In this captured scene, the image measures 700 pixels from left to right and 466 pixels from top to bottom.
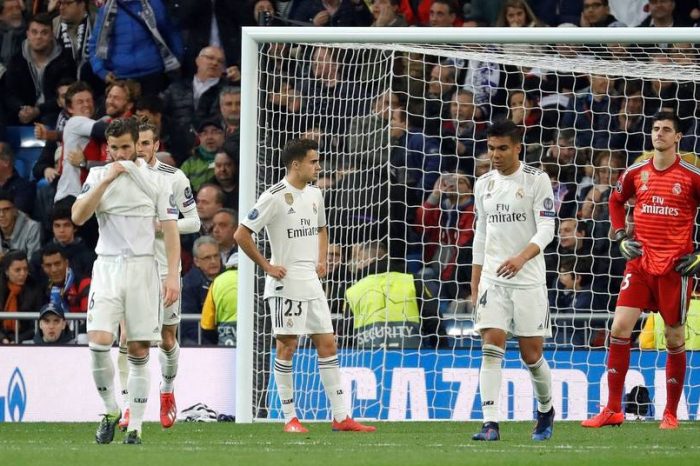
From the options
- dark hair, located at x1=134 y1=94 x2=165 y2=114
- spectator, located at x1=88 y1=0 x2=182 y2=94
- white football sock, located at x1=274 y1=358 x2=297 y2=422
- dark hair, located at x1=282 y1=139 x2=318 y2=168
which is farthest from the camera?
spectator, located at x1=88 y1=0 x2=182 y2=94

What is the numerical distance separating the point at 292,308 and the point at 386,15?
5680 mm

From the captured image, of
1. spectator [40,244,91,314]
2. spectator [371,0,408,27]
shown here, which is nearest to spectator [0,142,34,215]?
spectator [40,244,91,314]

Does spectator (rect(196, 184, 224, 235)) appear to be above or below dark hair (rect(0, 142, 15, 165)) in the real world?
below

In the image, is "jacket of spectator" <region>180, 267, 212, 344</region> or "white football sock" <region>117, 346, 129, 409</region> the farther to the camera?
"jacket of spectator" <region>180, 267, 212, 344</region>

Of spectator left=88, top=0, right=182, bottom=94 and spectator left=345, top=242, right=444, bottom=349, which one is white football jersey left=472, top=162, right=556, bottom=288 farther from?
spectator left=88, top=0, right=182, bottom=94

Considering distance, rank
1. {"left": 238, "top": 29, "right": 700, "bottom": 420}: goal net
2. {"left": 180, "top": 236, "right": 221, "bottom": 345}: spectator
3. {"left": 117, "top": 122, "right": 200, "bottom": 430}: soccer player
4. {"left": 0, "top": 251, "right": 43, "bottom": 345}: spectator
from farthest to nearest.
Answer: {"left": 0, "top": 251, "right": 43, "bottom": 345}: spectator, {"left": 180, "top": 236, "right": 221, "bottom": 345}: spectator, {"left": 238, "top": 29, "right": 700, "bottom": 420}: goal net, {"left": 117, "top": 122, "right": 200, "bottom": 430}: soccer player

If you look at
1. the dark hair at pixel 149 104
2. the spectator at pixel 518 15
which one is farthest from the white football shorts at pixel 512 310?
the dark hair at pixel 149 104

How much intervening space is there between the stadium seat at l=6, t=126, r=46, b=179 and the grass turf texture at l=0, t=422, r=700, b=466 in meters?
5.38

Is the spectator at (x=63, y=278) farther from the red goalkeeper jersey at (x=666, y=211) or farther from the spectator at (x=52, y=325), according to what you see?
the red goalkeeper jersey at (x=666, y=211)

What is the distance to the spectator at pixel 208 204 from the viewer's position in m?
14.5

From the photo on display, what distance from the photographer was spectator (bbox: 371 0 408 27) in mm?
15273

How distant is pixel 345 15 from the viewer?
51.1 feet

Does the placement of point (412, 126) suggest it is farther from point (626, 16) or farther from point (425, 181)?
point (626, 16)

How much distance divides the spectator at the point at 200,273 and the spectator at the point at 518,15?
3.85 metres
